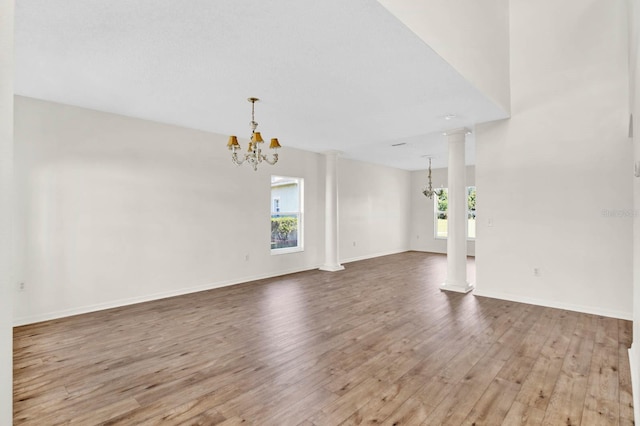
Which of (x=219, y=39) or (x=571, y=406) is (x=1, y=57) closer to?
(x=219, y=39)

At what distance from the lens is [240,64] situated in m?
2.91

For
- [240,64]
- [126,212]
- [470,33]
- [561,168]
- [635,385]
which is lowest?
[635,385]

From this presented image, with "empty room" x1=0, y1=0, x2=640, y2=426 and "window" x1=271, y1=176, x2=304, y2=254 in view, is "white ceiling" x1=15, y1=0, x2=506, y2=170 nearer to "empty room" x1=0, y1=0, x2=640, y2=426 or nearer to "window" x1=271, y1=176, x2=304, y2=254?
"empty room" x1=0, y1=0, x2=640, y2=426

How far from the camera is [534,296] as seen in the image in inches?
180

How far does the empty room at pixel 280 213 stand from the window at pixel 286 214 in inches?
5.4

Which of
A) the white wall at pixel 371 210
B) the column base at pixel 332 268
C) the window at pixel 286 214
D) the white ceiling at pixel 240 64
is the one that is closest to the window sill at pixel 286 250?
the window at pixel 286 214

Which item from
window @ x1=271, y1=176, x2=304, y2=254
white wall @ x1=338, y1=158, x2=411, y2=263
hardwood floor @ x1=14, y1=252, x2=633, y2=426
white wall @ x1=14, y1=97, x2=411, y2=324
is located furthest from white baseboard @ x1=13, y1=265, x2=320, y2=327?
white wall @ x1=338, y1=158, x2=411, y2=263

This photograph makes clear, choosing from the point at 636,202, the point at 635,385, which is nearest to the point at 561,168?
the point at 636,202

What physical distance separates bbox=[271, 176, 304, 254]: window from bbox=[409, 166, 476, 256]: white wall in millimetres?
4943

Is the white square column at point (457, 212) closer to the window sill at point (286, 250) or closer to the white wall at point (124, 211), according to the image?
the window sill at point (286, 250)

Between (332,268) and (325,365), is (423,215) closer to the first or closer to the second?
(332,268)

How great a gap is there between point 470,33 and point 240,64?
2.41 metres

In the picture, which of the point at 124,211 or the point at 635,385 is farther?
the point at 124,211

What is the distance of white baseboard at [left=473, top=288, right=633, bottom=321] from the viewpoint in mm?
3980
